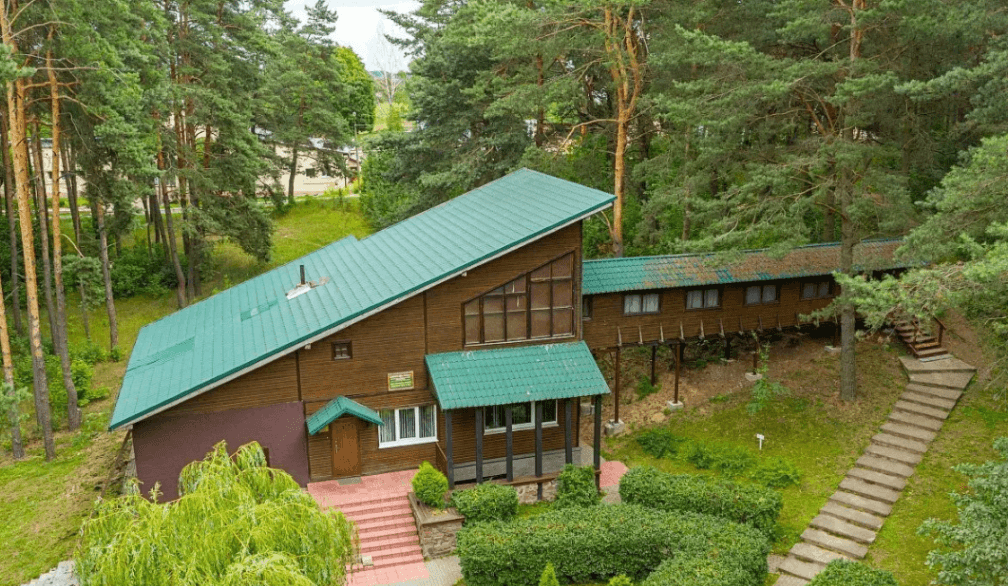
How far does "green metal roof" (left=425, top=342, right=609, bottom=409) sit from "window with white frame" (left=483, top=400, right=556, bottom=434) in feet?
3.90

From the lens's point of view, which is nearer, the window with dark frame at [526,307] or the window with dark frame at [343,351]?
the window with dark frame at [343,351]

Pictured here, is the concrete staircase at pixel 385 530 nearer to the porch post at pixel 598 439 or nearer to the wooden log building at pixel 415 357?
the wooden log building at pixel 415 357

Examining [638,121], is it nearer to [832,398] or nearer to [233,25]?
[832,398]

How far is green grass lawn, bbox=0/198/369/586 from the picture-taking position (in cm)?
1769

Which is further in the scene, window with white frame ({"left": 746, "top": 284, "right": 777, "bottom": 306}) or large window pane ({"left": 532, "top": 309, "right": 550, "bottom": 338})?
window with white frame ({"left": 746, "top": 284, "right": 777, "bottom": 306})

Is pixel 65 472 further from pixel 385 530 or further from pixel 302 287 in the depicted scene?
pixel 385 530

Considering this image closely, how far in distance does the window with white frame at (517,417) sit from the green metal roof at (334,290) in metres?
4.01

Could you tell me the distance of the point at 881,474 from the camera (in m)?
19.7

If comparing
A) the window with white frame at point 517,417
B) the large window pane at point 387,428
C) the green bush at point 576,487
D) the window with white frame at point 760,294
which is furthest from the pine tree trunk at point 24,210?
the window with white frame at point 760,294

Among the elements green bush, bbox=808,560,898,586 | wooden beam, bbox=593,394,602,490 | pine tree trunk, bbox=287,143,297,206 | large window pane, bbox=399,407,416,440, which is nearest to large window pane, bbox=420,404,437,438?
large window pane, bbox=399,407,416,440

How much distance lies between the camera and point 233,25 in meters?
35.6

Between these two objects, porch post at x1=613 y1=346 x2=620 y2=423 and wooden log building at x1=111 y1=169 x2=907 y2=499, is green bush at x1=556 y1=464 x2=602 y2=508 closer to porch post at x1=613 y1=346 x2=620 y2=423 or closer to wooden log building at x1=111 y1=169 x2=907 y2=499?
wooden log building at x1=111 y1=169 x2=907 y2=499

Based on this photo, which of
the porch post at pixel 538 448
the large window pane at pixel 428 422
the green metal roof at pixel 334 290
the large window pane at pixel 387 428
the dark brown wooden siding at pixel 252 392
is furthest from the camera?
the large window pane at pixel 428 422

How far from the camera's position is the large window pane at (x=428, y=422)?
2030 cm
